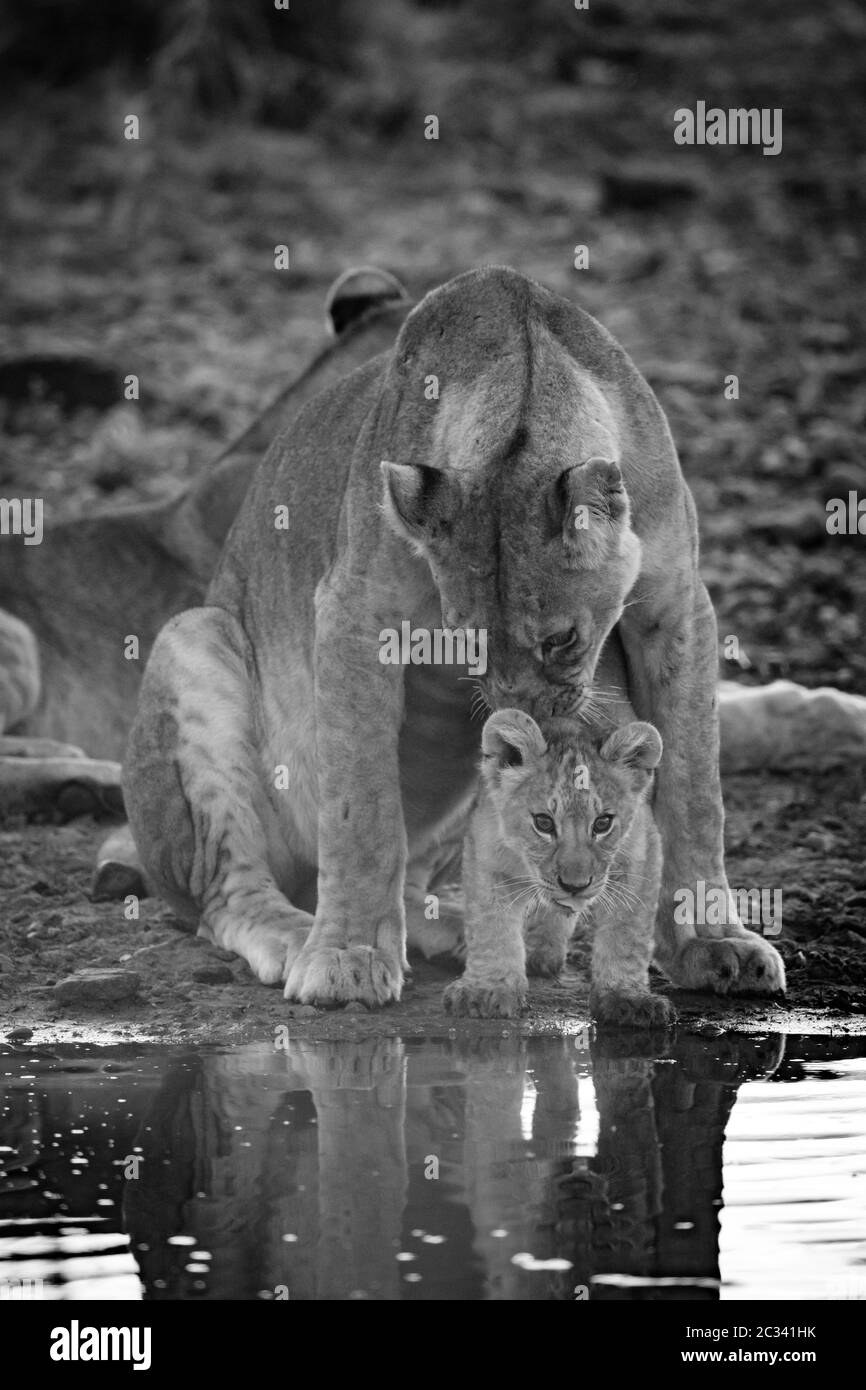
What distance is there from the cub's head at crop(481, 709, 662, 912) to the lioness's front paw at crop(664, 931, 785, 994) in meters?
0.53

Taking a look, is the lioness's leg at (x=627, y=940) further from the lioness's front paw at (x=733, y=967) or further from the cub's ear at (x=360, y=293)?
the cub's ear at (x=360, y=293)

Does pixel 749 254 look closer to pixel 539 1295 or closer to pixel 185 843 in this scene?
pixel 185 843

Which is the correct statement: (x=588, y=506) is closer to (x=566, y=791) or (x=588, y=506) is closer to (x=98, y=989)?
(x=566, y=791)

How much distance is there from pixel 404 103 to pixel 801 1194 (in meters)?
19.9

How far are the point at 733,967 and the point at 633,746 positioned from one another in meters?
0.74

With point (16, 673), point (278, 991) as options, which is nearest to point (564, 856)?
point (278, 991)

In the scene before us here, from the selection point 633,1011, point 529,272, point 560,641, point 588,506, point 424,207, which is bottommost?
Answer: point 633,1011

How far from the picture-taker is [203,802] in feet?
24.2

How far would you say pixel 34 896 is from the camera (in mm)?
7957

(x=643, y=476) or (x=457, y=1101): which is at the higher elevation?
(x=643, y=476)

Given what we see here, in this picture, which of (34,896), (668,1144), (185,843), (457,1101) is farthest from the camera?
(34,896)

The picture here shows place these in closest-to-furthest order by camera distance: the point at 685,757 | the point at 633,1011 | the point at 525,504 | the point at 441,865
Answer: the point at 525,504 → the point at 633,1011 → the point at 685,757 → the point at 441,865

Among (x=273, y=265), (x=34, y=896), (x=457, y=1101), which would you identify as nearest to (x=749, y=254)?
(x=273, y=265)
